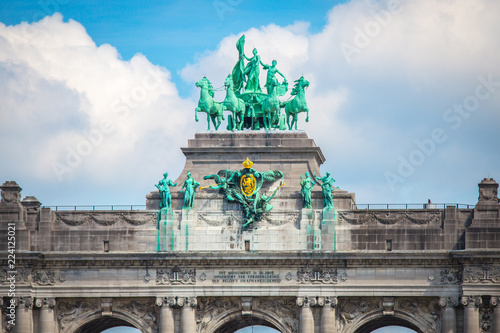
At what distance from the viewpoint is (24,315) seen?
103938mm

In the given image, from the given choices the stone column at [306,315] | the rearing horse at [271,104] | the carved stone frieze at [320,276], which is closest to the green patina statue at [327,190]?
the carved stone frieze at [320,276]

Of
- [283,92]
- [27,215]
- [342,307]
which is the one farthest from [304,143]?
[27,215]

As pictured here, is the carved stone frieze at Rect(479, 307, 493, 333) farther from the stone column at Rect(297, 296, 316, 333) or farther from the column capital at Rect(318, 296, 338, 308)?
the stone column at Rect(297, 296, 316, 333)

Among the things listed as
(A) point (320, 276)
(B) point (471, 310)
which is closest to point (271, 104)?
(A) point (320, 276)

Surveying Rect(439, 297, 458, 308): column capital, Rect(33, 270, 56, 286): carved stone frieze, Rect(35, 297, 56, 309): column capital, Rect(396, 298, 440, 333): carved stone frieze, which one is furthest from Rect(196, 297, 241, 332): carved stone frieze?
Rect(439, 297, 458, 308): column capital

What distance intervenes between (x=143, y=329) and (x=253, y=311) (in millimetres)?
6740

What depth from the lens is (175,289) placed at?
104 meters

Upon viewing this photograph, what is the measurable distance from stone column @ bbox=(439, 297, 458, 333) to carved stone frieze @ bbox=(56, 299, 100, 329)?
68.1 feet

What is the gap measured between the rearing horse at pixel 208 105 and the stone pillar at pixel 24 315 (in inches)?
609

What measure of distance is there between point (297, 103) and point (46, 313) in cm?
2006

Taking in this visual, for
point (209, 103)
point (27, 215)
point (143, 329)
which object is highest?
point (209, 103)

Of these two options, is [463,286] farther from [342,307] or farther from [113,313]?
[113,313]

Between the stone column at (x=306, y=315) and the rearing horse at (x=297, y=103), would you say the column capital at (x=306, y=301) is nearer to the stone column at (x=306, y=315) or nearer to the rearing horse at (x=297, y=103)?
the stone column at (x=306, y=315)

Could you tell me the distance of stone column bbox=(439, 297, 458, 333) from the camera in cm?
10206
